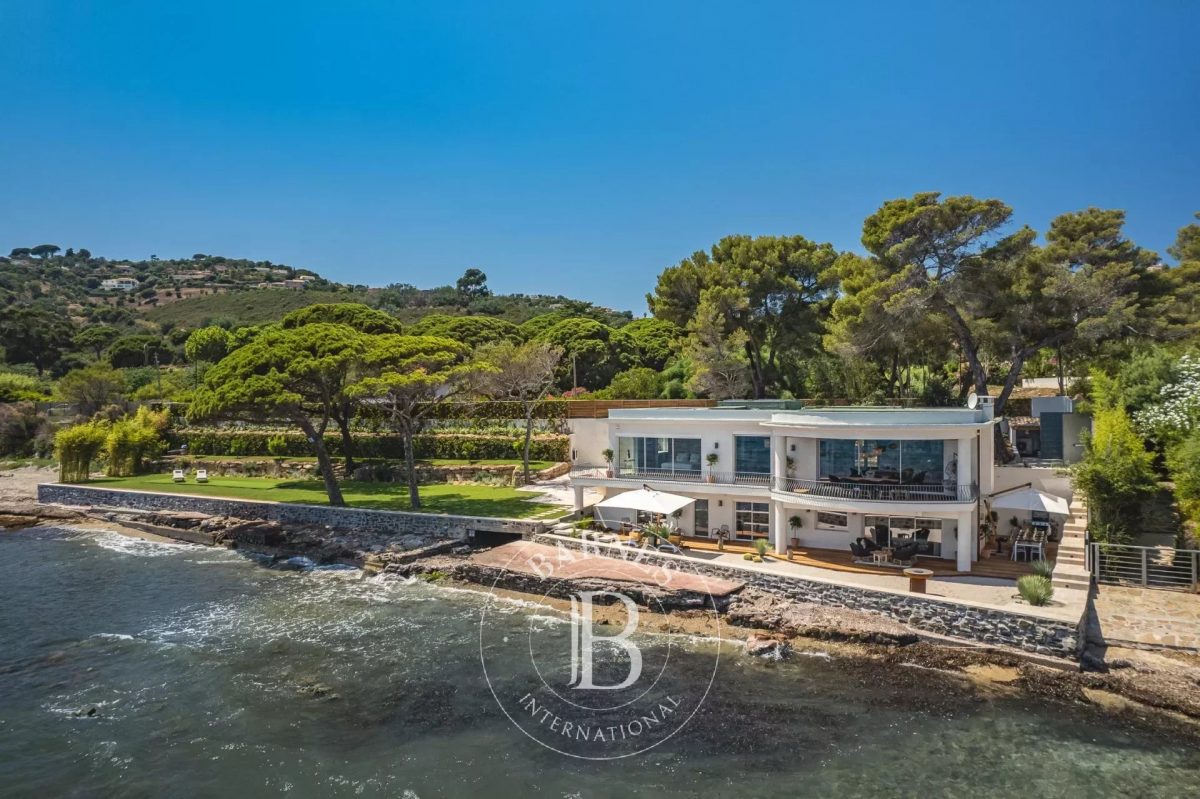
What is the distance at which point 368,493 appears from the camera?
107 feet

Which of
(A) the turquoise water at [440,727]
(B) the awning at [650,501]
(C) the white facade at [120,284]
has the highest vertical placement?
(C) the white facade at [120,284]

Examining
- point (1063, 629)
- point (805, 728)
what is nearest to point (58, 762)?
point (805, 728)

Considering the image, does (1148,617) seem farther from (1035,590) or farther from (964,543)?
(964,543)

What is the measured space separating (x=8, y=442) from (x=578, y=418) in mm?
46277

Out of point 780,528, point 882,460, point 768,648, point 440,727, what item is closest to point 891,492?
point 882,460

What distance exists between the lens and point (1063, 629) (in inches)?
569

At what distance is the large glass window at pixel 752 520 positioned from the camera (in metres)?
21.7

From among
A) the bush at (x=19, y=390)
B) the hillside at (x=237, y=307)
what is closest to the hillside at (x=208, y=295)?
the hillside at (x=237, y=307)

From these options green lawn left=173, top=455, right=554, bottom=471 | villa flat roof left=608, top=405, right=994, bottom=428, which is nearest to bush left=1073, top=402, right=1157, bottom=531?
villa flat roof left=608, top=405, right=994, bottom=428

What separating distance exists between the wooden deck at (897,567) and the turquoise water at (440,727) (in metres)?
3.95

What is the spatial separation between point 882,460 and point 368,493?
2302cm

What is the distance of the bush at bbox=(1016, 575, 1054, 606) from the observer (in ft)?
50.2

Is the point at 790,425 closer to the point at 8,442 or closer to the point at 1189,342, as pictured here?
the point at 1189,342

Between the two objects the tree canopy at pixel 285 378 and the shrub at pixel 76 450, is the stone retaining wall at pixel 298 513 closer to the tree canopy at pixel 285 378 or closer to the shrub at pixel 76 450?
the shrub at pixel 76 450
